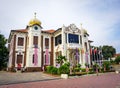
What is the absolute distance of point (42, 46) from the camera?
31.8 m

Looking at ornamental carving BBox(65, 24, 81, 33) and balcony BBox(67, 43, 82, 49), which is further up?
ornamental carving BBox(65, 24, 81, 33)

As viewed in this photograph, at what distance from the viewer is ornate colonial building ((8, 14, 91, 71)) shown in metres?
29.5

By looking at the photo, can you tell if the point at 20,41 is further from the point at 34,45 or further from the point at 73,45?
the point at 73,45

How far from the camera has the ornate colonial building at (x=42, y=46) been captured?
29.5 metres

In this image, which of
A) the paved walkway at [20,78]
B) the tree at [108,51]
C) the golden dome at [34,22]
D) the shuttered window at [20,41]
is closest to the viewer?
the paved walkway at [20,78]

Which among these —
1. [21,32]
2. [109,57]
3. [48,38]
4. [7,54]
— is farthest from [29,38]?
[109,57]

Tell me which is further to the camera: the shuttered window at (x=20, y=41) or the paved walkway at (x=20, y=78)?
the shuttered window at (x=20, y=41)

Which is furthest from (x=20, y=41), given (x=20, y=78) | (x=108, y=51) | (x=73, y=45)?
(x=108, y=51)

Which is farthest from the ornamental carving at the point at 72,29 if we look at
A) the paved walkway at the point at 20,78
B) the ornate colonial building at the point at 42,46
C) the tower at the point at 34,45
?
the paved walkway at the point at 20,78

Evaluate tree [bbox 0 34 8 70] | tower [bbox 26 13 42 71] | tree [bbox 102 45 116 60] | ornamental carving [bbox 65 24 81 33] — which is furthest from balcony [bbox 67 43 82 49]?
tree [bbox 102 45 116 60]

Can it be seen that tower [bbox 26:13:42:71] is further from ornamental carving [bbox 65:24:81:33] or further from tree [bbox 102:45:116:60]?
tree [bbox 102:45:116:60]

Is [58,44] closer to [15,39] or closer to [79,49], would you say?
[79,49]

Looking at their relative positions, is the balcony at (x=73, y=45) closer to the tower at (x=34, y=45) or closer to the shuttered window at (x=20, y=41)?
the tower at (x=34, y=45)

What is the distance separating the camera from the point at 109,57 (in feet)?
239
